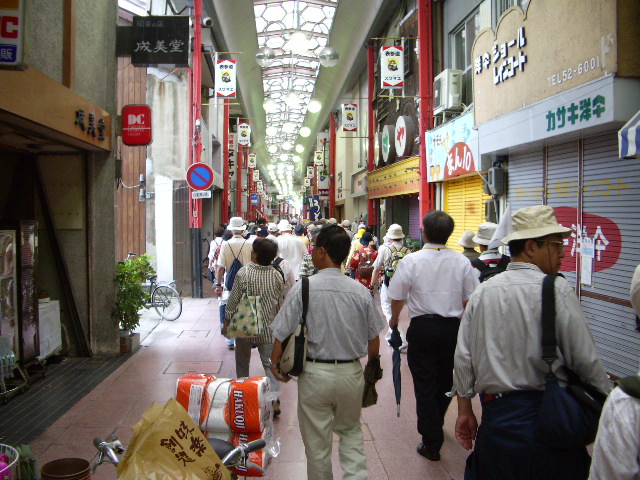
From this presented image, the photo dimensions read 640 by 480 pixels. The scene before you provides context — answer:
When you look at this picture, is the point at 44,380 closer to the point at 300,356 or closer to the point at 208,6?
the point at 300,356

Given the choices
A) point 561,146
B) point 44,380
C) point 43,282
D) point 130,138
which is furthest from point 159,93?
point 561,146

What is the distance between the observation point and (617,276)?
6215mm

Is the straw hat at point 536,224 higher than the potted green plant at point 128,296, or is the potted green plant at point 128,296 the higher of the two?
the straw hat at point 536,224

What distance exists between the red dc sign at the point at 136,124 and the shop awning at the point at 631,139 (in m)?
6.11

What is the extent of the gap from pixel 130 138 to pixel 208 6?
1123cm

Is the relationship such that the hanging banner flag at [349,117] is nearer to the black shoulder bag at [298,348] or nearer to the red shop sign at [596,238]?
the red shop sign at [596,238]

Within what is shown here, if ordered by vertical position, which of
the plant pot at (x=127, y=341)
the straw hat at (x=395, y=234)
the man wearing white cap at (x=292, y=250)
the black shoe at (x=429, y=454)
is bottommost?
the black shoe at (x=429, y=454)

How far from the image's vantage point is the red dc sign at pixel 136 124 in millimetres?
7727

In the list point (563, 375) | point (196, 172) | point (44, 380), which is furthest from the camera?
point (196, 172)

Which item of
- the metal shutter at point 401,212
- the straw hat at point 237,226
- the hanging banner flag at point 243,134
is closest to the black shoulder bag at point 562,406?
the straw hat at point 237,226

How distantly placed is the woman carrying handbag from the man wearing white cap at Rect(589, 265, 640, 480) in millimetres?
3572

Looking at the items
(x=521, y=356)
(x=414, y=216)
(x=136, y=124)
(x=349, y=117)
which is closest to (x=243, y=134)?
(x=349, y=117)

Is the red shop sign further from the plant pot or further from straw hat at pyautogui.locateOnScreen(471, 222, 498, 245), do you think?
the plant pot

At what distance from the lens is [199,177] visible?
11781 millimetres
